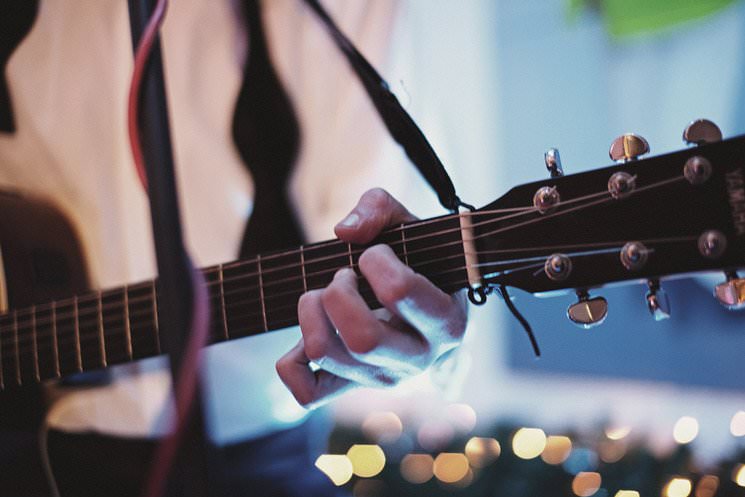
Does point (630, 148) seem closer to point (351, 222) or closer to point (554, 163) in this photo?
point (554, 163)

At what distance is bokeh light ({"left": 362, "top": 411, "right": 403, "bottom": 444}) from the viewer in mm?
1490

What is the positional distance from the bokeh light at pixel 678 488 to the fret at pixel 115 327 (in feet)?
2.76

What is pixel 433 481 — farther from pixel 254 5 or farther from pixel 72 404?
pixel 254 5

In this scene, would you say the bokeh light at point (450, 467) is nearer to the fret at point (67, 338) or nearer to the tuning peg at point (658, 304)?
the fret at point (67, 338)

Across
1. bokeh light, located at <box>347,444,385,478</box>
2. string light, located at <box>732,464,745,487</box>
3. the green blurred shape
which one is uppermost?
the green blurred shape

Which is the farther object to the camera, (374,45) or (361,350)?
(374,45)

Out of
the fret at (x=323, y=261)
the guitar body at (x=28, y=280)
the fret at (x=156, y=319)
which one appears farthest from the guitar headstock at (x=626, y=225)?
the guitar body at (x=28, y=280)

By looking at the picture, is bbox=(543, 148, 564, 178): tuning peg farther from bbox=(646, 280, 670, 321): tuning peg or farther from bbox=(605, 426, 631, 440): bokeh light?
bbox=(605, 426, 631, 440): bokeh light

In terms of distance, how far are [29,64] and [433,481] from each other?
3.20 ft

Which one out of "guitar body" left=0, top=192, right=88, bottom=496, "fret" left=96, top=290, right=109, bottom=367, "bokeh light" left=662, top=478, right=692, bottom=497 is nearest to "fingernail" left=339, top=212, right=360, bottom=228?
"fret" left=96, top=290, right=109, bottom=367

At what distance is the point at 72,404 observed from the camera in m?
0.90

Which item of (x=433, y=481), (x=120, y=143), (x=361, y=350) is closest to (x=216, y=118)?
(x=120, y=143)

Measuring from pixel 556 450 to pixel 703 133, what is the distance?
923mm

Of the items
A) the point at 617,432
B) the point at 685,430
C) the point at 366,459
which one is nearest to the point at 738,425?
the point at 685,430
